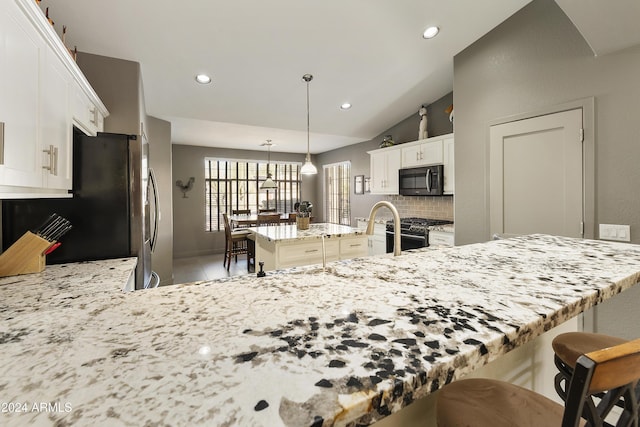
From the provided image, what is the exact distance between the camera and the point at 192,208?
22.0ft

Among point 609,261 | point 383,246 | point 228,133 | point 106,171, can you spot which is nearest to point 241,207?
point 228,133

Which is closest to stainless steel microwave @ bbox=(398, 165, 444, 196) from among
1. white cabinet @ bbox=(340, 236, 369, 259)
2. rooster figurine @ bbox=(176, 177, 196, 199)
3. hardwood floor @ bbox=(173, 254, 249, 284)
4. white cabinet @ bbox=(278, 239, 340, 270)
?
white cabinet @ bbox=(340, 236, 369, 259)

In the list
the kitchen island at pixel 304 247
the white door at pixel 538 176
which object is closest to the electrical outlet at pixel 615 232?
the white door at pixel 538 176

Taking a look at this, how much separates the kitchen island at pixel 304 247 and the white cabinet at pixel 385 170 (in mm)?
2129

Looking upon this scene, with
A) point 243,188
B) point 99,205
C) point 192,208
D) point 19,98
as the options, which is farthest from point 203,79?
point 243,188

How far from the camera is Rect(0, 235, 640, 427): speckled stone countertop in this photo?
0.40m

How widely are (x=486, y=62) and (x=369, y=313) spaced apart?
3.25 metres

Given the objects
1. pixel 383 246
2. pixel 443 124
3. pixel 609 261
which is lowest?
pixel 383 246

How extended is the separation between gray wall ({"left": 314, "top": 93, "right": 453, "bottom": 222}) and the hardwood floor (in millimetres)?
2853

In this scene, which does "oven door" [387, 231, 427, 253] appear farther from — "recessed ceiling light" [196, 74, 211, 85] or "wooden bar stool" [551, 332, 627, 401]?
"recessed ceiling light" [196, 74, 211, 85]

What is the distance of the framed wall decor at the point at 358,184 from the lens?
646 cm

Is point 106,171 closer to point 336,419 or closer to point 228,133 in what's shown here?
point 336,419

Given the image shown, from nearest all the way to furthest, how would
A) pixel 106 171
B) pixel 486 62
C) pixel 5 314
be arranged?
pixel 5 314 < pixel 106 171 < pixel 486 62

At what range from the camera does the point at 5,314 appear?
985 millimetres
